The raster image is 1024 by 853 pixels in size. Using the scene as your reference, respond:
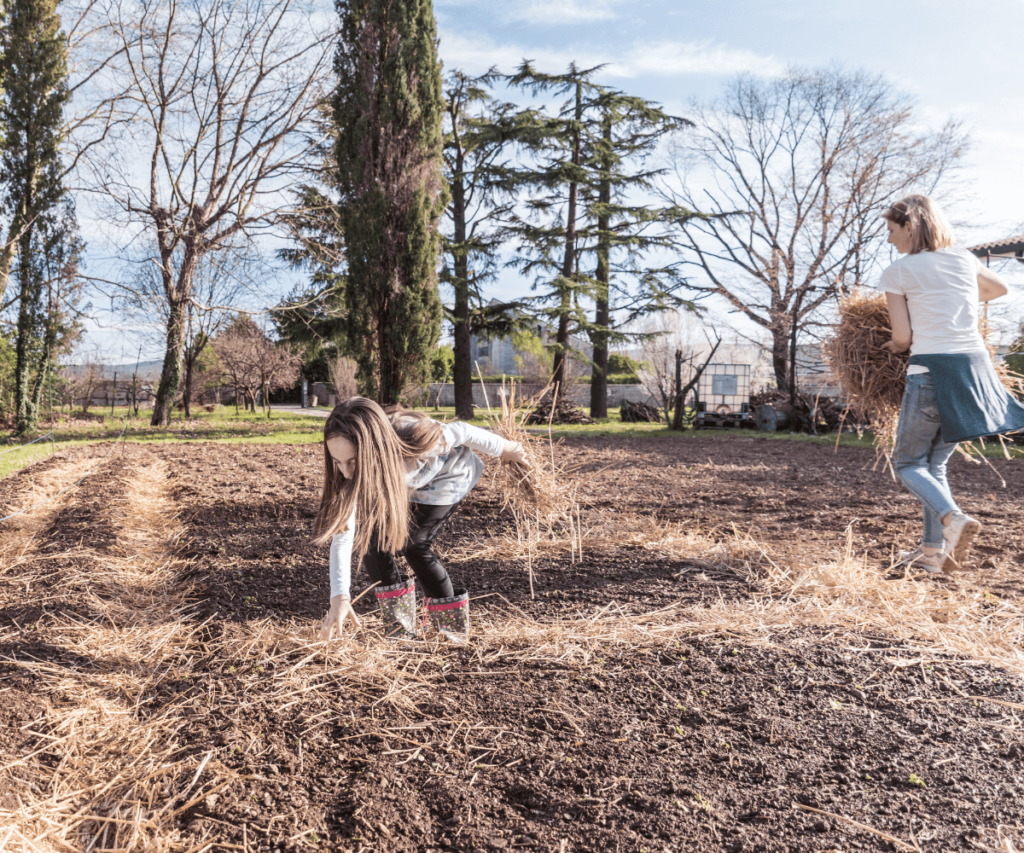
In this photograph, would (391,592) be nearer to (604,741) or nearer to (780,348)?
(604,741)

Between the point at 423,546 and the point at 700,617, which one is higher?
the point at 423,546

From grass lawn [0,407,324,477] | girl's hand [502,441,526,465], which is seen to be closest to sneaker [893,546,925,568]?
girl's hand [502,441,526,465]

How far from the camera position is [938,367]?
2918 millimetres

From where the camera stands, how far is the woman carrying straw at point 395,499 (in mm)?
2197

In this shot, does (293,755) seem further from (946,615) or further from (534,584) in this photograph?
(946,615)

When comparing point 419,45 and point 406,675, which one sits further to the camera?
point 419,45

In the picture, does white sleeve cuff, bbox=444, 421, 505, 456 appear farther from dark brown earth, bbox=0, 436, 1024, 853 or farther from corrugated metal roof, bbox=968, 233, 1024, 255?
corrugated metal roof, bbox=968, 233, 1024, 255

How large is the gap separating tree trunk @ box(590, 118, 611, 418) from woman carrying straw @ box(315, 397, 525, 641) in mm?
15686

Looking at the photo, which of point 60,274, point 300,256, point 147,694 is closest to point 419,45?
point 300,256

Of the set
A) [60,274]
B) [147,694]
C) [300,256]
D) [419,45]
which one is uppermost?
[419,45]

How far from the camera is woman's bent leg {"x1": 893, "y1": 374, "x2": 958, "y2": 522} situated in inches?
117

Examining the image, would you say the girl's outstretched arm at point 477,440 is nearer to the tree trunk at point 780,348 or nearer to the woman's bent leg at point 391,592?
the woman's bent leg at point 391,592

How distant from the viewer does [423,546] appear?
2.53 meters

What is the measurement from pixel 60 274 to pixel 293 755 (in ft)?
46.4
